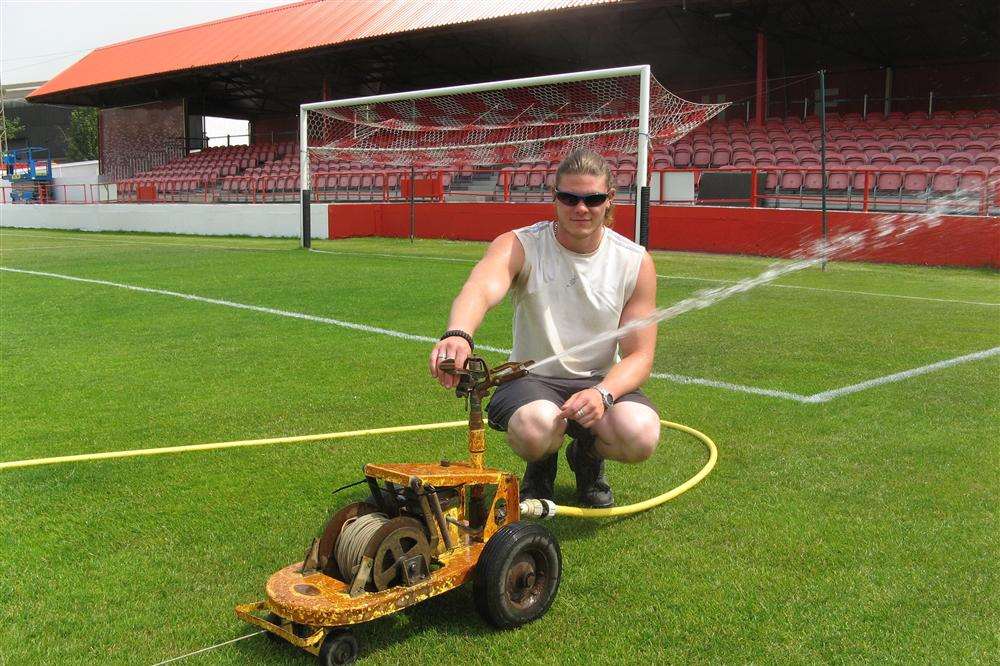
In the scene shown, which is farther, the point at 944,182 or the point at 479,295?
the point at 944,182

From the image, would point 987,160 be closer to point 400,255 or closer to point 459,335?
point 400,255

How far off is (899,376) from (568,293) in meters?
3.84

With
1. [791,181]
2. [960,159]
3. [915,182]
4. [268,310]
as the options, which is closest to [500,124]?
[791,181]

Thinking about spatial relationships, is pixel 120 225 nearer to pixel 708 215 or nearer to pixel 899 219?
pixel 708 215

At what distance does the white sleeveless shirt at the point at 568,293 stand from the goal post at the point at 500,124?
1638cm

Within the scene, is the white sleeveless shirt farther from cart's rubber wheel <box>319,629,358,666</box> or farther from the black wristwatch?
cart's rubber wheel <box>319,629,358,666</box>

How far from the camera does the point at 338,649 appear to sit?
2.58m

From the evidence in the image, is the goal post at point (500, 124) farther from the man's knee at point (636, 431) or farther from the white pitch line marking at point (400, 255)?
the man's knee at point (636, 431)

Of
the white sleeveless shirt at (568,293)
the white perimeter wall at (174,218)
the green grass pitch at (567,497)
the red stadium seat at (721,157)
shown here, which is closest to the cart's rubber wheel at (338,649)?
the green grass pitch at (567,497)

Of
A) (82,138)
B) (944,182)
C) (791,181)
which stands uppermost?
(82,138)

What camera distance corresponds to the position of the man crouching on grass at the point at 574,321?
11.2ft

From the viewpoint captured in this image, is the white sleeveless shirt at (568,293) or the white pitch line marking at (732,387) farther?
the white pitch line marking at (732,387)

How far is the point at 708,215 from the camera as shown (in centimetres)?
1933

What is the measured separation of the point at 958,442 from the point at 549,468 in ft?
7.93
